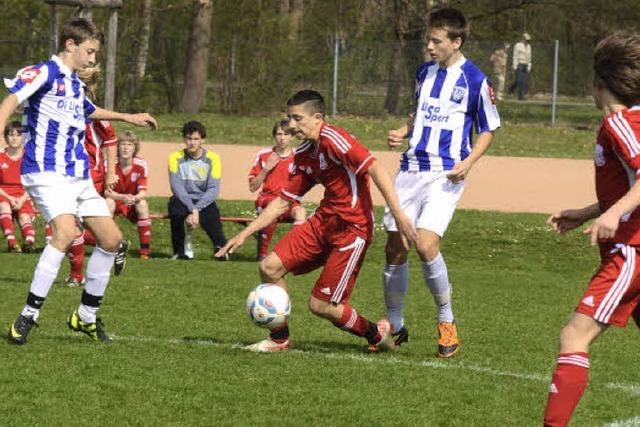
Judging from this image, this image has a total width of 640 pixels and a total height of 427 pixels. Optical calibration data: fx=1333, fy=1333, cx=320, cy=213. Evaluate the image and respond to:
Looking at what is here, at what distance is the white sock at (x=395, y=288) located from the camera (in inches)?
330

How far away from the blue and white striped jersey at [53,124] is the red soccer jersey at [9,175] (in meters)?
6.86

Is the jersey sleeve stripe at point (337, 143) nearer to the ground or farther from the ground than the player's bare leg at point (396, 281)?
farther from the ground

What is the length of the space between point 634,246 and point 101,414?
2.54 meters

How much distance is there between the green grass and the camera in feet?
82.3

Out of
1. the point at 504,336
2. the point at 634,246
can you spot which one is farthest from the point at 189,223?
the point at 634,246

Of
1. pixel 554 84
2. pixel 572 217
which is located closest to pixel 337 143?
pixel 572 217

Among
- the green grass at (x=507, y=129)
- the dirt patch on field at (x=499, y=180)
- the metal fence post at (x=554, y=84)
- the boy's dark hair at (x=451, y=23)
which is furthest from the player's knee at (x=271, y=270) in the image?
the metal fence post at (x=554, y=84)

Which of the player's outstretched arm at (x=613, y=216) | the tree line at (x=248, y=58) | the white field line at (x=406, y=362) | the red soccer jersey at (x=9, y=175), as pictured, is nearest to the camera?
the player's outstretched arm at (x=613, y=216)

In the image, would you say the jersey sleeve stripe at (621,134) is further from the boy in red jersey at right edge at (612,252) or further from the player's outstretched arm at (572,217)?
the player's outstretched arm at (572,217)

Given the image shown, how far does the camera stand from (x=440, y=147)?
26.8ft

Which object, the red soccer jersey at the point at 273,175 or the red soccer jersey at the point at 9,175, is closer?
the red soccer jersey at the point at 273,175

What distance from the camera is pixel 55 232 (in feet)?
26.4

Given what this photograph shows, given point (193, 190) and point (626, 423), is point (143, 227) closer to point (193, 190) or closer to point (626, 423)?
point (193, 190)

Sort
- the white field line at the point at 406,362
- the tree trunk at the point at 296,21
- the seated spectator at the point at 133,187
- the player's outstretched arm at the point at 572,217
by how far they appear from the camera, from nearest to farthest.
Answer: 1. the player's outstretched arm at the point at 572,217
2. the white field line at the point at 406,362
3. the seated spectator at the point at 133,187
4. the tree trunk at the point at 296,21
